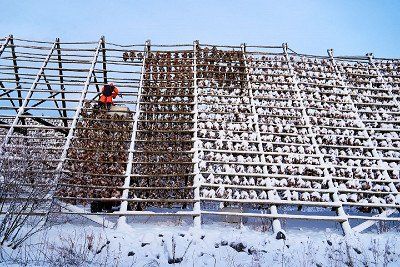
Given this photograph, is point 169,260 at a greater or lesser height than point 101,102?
lesser

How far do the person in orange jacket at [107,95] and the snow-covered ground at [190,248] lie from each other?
12.6 feet

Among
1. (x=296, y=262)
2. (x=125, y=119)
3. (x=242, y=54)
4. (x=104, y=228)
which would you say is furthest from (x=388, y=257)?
(x=242, y=54)

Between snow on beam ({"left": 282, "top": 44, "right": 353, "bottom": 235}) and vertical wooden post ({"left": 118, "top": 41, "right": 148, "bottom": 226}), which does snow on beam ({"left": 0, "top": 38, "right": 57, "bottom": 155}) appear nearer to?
vertical wooden post ({"left": 118, "top": 41, "right": 148, "bottom": 226})

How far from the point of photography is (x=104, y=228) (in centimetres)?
636

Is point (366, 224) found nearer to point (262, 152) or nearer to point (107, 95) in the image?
Answer: point (262, 152)

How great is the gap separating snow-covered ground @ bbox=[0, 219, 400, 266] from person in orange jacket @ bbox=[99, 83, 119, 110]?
3855mm

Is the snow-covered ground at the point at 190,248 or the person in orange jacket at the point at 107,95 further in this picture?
the person in orange jacket at the point at 107,95

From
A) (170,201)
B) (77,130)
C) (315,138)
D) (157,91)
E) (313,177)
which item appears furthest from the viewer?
(157,91)

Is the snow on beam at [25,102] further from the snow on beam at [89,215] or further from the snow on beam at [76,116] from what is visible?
the snow on beam at [89,215]

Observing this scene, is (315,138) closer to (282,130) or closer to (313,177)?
(282,130)

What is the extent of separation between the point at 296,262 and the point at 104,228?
3.50 meters

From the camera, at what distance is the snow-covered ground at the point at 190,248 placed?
5266 mm

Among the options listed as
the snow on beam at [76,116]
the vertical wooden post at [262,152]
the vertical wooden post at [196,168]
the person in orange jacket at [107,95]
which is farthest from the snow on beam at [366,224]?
the person in orange jacket at [107,95]

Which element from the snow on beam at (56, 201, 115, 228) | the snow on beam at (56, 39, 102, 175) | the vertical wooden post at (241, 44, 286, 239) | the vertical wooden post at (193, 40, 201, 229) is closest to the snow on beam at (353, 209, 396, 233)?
the vertical wooden post at (241, 44, 286, 239)
